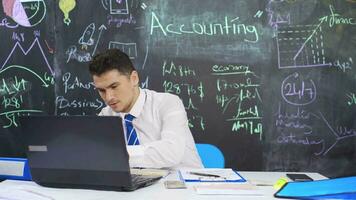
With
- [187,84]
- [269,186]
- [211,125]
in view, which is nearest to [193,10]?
[187,84]

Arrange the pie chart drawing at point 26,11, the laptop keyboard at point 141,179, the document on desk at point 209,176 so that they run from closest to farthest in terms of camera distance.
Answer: the laptop keyboard at point 141,179 < the document on desk at point 209,176 < the pie chart drawing at point 26,11

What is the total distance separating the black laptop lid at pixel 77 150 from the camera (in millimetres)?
1447

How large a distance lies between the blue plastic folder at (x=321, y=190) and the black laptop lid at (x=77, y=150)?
0.56m

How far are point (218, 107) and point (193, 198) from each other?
6.28ft

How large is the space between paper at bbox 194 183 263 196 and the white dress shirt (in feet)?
1.20

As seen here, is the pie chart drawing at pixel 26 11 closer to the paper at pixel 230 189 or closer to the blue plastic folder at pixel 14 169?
the blue plastic folder at pixel 14 169

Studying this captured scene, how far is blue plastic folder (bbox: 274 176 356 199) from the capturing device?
4.75 feet

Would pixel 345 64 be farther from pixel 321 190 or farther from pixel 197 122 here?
pixel 321 190

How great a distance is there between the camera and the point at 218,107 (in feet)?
10.9

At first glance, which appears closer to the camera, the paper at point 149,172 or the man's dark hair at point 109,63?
the paper at point 149,172

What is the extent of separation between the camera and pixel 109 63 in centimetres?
217

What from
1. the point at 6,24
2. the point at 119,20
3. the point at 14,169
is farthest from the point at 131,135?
the point at 6,24

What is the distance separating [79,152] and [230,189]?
54cm

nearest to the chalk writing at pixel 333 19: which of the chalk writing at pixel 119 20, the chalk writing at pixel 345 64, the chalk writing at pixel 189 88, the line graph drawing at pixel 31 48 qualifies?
the chalk writing at pixel 345 64
